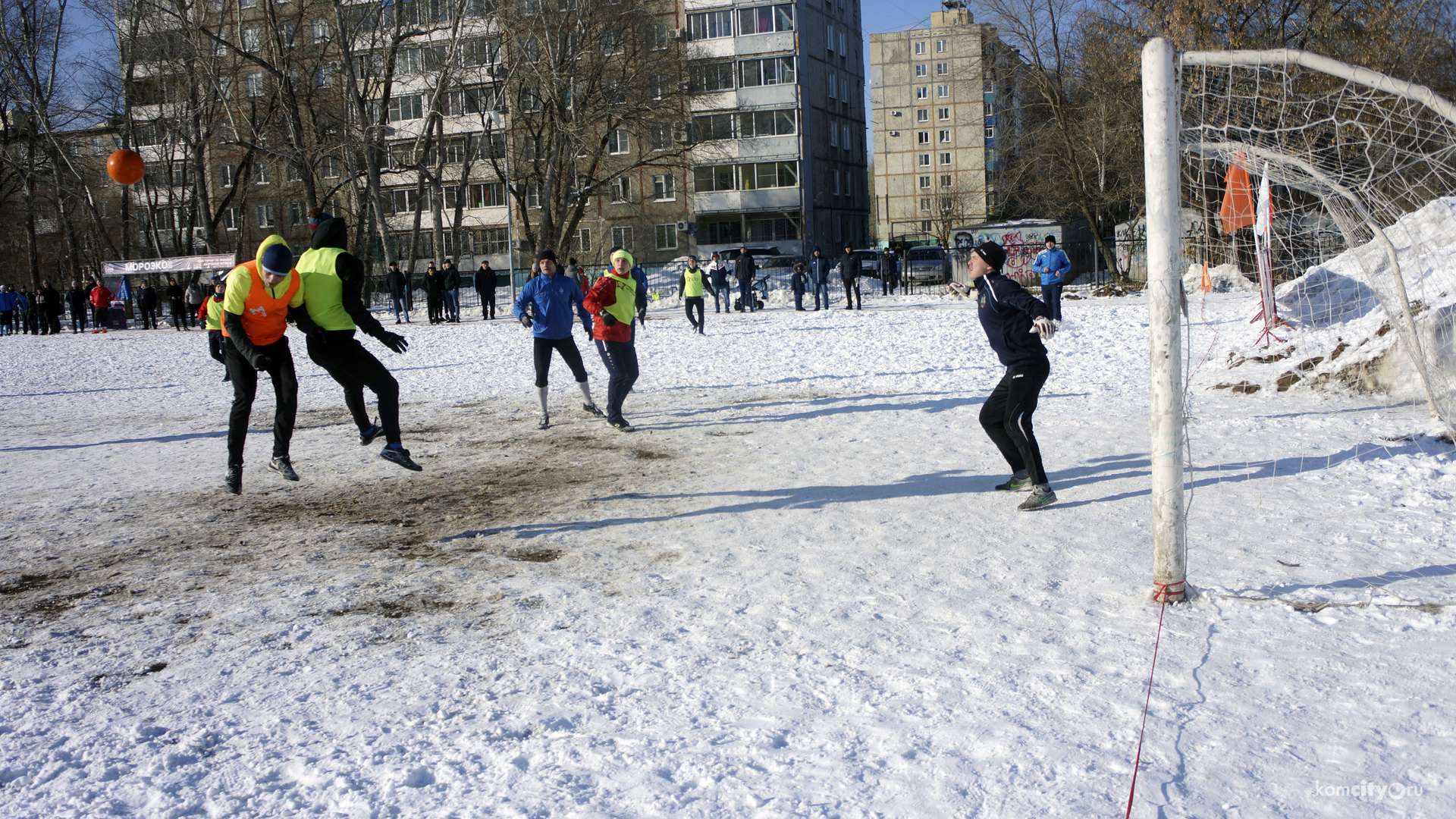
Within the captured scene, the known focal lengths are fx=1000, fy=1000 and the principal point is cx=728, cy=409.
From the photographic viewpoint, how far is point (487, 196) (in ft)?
187

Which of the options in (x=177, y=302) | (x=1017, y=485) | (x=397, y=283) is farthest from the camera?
(x=177, y=302)

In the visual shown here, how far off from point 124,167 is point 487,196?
38.1 meters

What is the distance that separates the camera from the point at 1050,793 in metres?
2.86

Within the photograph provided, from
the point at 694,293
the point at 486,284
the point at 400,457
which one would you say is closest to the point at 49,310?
the point at 486,284

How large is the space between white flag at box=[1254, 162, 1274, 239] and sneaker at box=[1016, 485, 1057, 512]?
2.98m

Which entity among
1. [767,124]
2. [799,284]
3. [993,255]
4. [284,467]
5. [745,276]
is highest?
[767,124]

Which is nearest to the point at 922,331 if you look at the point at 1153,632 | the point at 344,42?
the point at 1153,632

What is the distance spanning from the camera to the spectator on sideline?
3156 centimetres

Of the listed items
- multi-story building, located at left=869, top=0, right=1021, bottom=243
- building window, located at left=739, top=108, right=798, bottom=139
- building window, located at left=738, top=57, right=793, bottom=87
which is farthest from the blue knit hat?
multi-story building, located at left=869, top=0, right=1021, bottom=243

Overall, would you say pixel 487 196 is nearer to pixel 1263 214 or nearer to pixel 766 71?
pixel 766 71

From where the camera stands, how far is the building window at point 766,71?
166ft

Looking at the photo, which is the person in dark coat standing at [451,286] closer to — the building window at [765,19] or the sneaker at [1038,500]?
the sneaker at [1038,500]

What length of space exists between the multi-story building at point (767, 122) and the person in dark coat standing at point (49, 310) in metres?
27.0

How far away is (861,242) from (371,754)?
2457 inches
